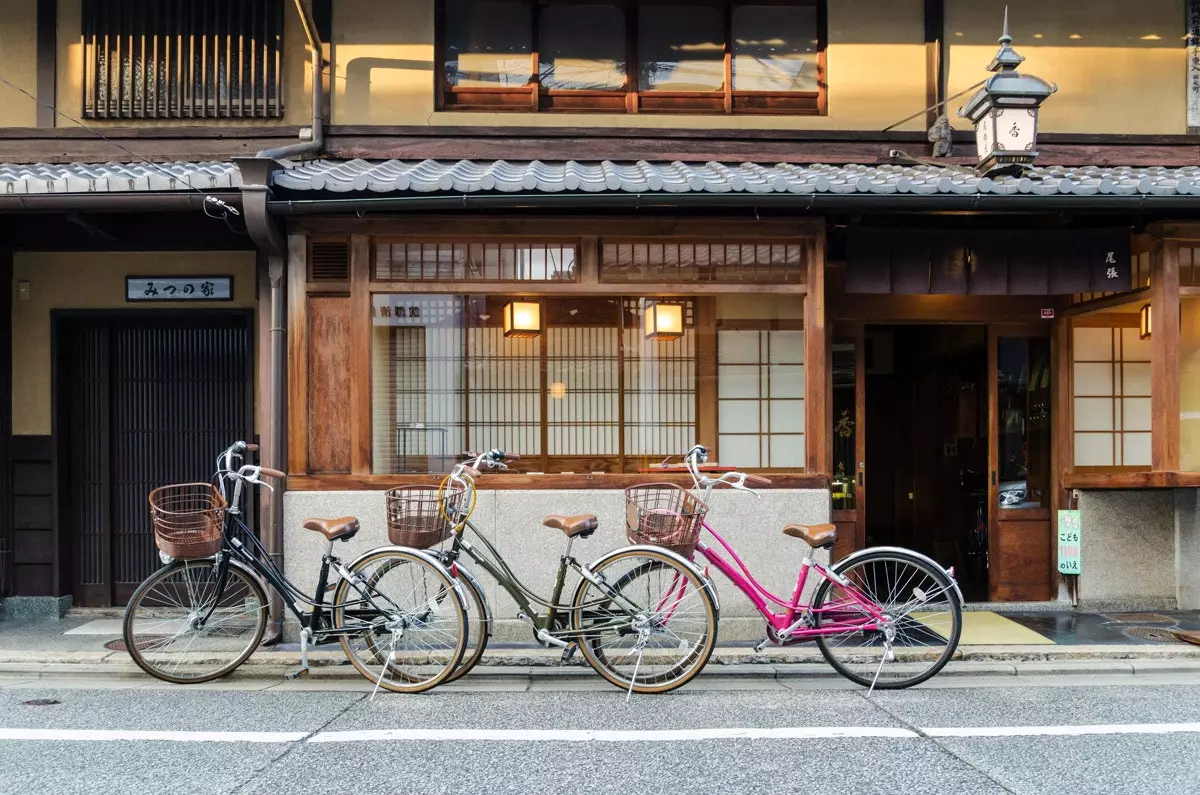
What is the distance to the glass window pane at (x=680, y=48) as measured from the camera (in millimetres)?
9320

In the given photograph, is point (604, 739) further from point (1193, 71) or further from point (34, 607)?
point (1193, 71)

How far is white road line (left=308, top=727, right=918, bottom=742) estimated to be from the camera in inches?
202

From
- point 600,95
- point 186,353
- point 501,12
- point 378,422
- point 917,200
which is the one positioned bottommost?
point 378,422

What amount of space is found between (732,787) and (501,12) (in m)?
7.59

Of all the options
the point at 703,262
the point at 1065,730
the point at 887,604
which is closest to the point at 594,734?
the point at 887,604

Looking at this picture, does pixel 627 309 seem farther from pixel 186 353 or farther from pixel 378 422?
pixel 186 353

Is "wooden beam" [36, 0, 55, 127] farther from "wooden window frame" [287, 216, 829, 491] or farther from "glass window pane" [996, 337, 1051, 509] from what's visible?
"glass window pane" [996, 337, 1051, 509]

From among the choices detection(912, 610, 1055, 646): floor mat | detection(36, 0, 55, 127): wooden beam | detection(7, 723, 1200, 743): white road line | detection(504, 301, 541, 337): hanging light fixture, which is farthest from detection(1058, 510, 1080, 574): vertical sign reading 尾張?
detection(36, 0, 55, 127): wooden beam

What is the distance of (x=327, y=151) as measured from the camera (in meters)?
8.91

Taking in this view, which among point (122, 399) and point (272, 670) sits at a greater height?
point (122, 399)

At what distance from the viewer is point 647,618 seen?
597 cm

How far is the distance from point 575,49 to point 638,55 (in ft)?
2.07

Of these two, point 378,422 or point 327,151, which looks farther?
point 327,151

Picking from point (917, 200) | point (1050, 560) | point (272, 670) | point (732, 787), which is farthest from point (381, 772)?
point (1050, 560)
